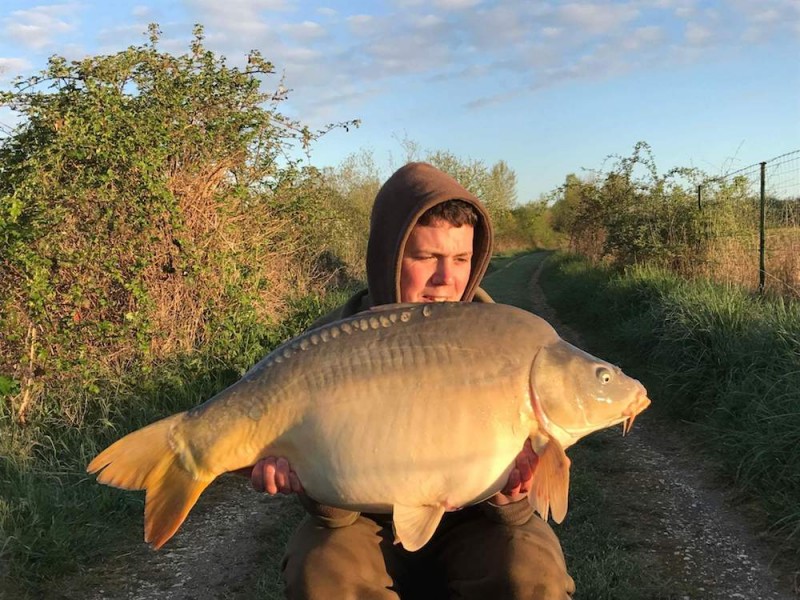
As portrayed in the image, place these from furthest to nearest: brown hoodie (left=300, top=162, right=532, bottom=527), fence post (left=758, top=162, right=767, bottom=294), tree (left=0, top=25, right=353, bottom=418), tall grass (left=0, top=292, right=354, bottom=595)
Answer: fence post (left=758, top=162, right=767, bottom=294)
tree (left=0, top=25, right=353, bottom=418)
tall grass (left=0, top=292, right=354, bottom=595)
brown hoodie (left=300, top=162, right=532, bottom=527)

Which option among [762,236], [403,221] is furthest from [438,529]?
[762,236]

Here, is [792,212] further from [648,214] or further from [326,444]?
[326,444]

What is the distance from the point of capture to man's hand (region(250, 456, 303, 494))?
6.16ft

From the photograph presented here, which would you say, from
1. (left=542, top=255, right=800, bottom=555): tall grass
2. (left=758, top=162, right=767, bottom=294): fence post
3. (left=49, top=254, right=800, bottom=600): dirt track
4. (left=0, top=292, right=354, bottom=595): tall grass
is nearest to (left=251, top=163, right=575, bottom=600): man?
(left=49, top=254, right=800, bottom=600): dirt track

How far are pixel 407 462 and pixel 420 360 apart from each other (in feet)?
0.88

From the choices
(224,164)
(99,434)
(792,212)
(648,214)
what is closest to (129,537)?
(99,434)

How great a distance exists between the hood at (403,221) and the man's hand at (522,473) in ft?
2.54

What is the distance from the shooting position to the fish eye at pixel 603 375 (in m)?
1.83

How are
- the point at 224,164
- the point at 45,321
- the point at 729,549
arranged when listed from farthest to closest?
the point at 224,164 → the point at 45,321 → the point at 729,549

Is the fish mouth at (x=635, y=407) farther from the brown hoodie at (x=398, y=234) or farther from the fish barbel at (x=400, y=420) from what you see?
the brown hoodie at (x=398, y=234)

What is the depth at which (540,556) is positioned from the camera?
1980mm

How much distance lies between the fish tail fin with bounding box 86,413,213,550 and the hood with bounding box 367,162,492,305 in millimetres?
929

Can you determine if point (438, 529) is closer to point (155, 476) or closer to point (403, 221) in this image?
point (155, 476)

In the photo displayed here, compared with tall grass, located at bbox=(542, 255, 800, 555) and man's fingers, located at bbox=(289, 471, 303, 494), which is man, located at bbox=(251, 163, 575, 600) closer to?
man's fingers, located at bbox=(289, 471, 303, 494)
